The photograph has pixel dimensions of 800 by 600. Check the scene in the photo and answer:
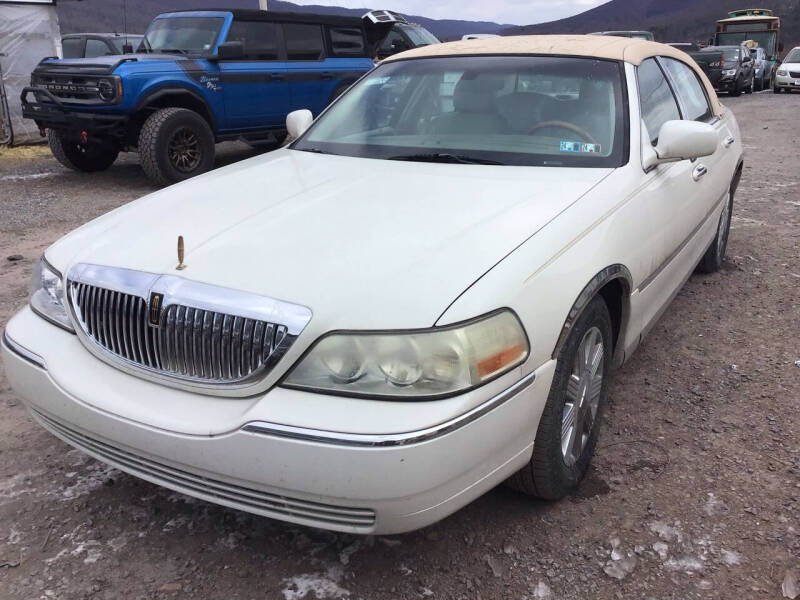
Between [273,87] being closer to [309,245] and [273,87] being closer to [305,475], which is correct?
[309,245]

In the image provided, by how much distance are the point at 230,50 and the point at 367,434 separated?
23.6ft

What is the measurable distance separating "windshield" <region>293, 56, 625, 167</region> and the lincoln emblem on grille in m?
1.41

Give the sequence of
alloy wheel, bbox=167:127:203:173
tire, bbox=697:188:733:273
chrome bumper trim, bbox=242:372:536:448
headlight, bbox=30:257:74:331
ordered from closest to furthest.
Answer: chrome bumper trim, bbox=242:372:536:448
headlight, bbox=30:257:74:331
tire, bbox=697:188:733:273
alloy wheel, bbox=167:127:203:173

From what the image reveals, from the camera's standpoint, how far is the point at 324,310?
2.01 m

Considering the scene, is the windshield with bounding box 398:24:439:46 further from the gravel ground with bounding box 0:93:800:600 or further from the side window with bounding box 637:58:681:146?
the gravel ground with bounding box 0:93:800:600

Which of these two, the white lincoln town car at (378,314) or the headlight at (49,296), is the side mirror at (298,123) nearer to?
the white lincoln town car at (378,314)

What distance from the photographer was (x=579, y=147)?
3076 mm

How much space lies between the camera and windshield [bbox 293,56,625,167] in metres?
3.11

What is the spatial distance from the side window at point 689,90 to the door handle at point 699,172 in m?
0.34

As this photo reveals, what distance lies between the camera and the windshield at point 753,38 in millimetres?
30969

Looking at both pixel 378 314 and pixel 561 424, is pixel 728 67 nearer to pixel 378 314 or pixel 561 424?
pixel 561 424

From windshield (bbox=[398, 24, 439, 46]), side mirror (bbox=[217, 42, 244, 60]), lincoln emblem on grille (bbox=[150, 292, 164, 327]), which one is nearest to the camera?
lincoln emblem on grille (bbox=[150, 292, 164, 327])

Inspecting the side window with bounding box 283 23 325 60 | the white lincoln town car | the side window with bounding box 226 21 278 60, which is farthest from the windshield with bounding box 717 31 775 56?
the white lincoln town car

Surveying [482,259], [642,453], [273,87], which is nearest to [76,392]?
[482,259]
